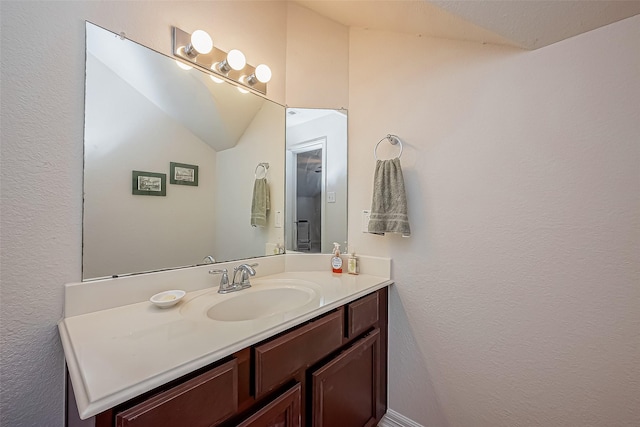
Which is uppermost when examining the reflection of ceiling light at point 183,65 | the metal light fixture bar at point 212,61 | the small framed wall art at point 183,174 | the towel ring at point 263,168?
the metal light fixture bar at point 212,61

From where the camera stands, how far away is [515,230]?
1.09 metres

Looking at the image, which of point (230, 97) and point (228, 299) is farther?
point (230, 97)

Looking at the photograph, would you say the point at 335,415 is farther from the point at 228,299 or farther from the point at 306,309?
the point at 228,299

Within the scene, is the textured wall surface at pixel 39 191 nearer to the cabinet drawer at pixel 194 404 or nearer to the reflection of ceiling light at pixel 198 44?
the reflection of ceiling light at pixel 198 44

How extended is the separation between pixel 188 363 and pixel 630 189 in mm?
1446

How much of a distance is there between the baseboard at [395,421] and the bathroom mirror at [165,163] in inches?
43.6

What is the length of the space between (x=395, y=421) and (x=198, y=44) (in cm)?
211

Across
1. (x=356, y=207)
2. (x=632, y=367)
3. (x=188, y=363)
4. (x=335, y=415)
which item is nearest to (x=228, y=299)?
(x=188, y=363)

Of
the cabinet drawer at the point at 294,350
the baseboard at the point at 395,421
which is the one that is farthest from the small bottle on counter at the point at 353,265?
the baseboard at the point at 395,421

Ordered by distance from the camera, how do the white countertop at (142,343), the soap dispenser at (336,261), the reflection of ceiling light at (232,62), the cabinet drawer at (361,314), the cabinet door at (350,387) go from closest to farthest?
1. the white countertop at (142,343)
2. the cabinet door at (350,387)
3. the cabinet drawer at (361,314)
4. the reflection of ceiling light at (232,62)
5. the soap dispenser at (336,261)

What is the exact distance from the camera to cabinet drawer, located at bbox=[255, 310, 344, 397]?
77 cm

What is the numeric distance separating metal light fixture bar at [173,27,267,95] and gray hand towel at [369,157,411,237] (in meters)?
0.83

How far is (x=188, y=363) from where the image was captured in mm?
608

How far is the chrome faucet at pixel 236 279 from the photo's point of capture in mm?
1168
